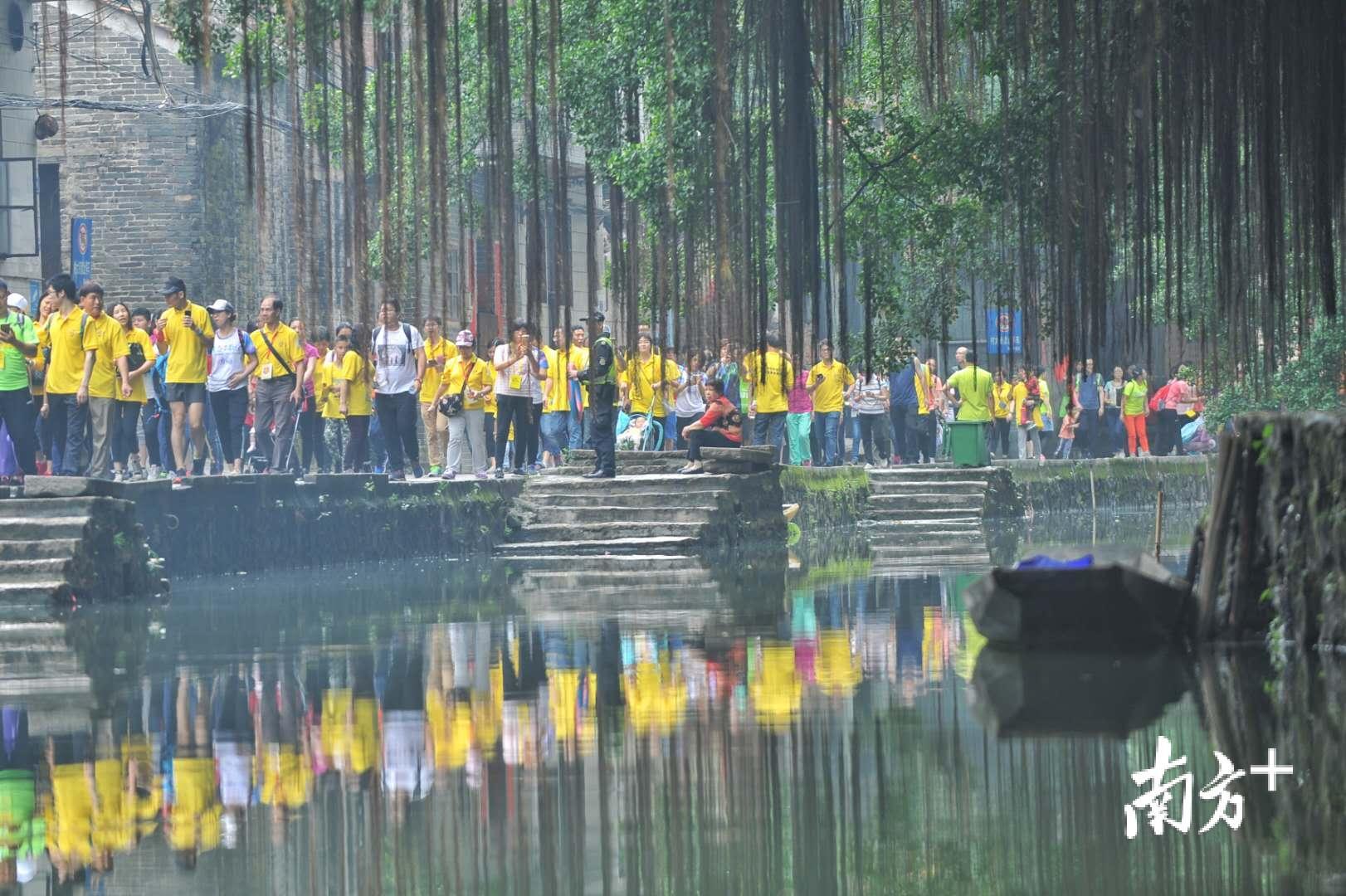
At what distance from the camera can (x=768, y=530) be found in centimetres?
2705

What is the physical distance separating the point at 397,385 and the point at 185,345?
3.00 metres

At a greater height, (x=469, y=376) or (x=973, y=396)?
(x=469, y=376)

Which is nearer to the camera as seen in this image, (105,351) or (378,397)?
(105,351)

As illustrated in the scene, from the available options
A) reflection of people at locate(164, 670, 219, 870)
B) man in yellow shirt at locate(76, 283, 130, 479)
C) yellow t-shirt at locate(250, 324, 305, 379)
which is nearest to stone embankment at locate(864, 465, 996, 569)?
yellow t-shirt at locate(250, 324, 305, 379)

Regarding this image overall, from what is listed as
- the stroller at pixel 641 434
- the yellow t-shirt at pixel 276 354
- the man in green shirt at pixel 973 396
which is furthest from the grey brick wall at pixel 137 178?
the yellow t-shirt at pixel 276 354

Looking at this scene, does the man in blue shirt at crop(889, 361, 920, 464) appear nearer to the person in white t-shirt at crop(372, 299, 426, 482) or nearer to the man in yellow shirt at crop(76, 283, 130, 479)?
the person in white t-shirt at crop(372, 299, 426, 482)

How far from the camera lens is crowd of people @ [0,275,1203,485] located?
21.2 m

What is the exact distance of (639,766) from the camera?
28.2ft

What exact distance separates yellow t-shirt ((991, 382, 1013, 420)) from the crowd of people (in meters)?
1.39

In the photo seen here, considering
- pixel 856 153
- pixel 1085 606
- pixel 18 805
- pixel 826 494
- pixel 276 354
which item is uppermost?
pixel 856 153

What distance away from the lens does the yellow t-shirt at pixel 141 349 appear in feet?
71.5

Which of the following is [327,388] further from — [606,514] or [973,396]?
[973,396]

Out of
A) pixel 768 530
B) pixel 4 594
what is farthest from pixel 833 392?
pixel 4 594

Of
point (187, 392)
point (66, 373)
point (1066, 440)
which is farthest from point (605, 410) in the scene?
point (1066, 440)
